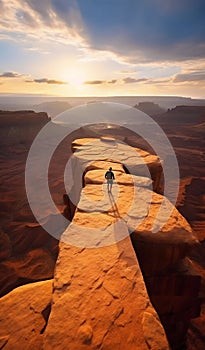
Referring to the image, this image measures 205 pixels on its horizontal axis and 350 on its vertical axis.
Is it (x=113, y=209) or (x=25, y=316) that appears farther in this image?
(x=113, y=209)

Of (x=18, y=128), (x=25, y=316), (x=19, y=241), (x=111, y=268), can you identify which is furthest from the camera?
(x=18, y=128)

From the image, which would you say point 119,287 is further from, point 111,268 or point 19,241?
point 19,241

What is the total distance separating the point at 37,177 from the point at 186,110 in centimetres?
4657

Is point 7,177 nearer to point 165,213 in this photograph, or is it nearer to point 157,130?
point 165,213

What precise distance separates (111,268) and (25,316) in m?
→ 0.84

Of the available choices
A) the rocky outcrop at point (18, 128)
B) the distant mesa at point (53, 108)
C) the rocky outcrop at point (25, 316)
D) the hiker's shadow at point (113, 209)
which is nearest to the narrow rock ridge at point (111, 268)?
the hiker's shadow at point (113, 209)

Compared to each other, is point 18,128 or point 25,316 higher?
point 25,316

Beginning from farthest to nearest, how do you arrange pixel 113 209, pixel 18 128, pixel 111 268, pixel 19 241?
pixel 18 128 < pixel 19 241 < pixel 113 209 < pixel 111 268

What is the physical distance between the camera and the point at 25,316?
196 centimetres

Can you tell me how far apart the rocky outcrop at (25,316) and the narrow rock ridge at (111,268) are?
226mm

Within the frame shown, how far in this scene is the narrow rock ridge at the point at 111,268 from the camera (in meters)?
1.60

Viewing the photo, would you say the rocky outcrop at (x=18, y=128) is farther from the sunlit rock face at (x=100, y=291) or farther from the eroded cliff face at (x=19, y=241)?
the sunlit rock face at (x=100, y=291)

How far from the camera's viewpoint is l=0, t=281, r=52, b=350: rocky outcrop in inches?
67.7

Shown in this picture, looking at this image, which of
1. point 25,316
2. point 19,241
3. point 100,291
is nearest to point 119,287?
point 100,291
